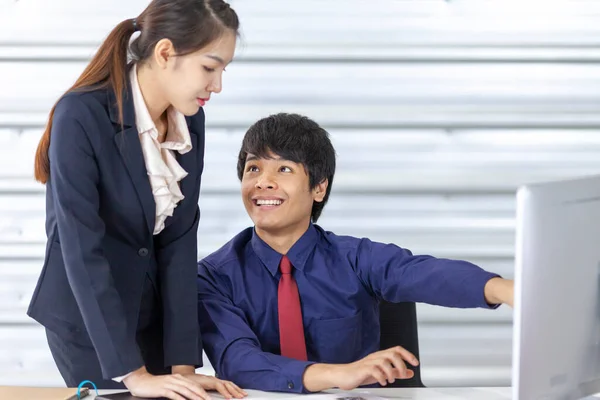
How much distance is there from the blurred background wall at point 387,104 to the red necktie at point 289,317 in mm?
738

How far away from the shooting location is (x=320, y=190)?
2.12 meters

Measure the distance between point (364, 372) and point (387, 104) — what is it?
1301 millimetres

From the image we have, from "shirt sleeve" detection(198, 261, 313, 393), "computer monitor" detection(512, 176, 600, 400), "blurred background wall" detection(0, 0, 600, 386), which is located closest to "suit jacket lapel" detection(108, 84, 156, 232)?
"shirt sleeve" detection(198, 261, 313, 393)

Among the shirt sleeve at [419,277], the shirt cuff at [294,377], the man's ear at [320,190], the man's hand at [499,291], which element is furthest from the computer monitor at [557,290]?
the man's ear at [320,190]

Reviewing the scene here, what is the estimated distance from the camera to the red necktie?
194 centimetres

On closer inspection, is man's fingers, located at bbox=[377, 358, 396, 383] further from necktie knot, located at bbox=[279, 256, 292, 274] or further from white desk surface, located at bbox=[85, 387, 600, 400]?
necktie knot, located at bbox=[279, 256, 292, 274]

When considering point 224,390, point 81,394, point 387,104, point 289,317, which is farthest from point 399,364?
point 387,104

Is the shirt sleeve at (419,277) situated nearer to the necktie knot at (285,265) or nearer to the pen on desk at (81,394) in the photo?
the necktie knot at (285,265)

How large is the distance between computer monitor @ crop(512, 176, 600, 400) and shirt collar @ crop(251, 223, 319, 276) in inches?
32.8

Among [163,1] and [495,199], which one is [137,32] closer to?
[163,1]

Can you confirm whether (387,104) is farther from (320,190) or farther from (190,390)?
(190,390)

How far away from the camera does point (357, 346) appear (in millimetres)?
2014

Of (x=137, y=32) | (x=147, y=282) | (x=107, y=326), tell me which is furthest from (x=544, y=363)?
(x=137, y=32)

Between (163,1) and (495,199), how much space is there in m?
1.47
